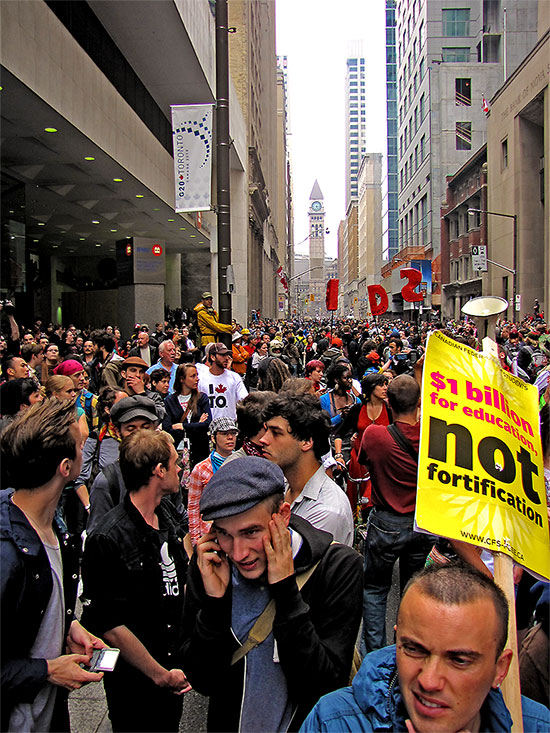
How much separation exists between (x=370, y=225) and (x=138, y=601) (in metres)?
129

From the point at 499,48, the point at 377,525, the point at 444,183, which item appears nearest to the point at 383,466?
the point at 377,525

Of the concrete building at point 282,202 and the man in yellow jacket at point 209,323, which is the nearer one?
the man in yellow jacket at point 209,323

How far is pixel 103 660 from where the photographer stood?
7.80 ft

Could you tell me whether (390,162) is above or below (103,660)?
above

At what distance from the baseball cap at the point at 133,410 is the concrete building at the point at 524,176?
32.8 m

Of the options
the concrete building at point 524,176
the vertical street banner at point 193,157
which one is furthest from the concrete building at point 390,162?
the vertical street banner at point 193,157

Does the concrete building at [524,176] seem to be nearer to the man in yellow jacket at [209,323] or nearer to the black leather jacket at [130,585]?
the man in yellow jacket at [209,323]

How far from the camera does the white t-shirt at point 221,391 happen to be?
23.8ft

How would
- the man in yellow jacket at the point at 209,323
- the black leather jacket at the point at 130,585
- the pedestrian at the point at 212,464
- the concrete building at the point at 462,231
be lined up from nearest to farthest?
1. the black leather jacket at the point at 130,585
2. the pedestrian at the point at 212,464
3. the man in yellow jacket at the point at 209,323
4. the concrete building at the point at 462,231

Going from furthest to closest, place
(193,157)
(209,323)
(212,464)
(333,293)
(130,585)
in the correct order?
(333,293) → (193,157) → (209,323) → (212,464) → (130,585)

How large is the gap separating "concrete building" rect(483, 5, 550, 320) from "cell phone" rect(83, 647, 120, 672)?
34.6m

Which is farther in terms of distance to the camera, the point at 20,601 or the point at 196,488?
the point at 196,488

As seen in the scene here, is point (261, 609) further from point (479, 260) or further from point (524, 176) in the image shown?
point (524, 176)

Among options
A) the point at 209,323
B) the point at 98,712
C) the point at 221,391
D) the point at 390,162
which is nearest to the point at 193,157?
the point at 209,323
